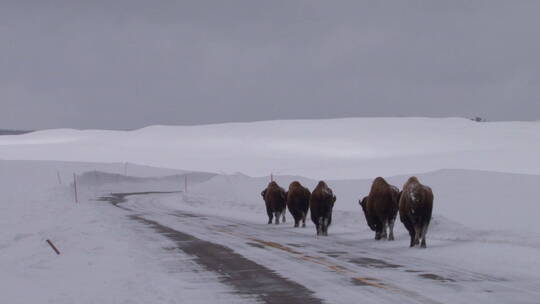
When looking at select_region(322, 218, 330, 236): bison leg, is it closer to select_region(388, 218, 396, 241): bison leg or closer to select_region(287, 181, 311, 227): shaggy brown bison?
select_region(388, 218, 396, 241): bison leg

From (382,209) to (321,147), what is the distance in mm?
65701

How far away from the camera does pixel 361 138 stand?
93.5 m

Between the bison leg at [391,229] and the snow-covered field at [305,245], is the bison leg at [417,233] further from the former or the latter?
the bison leg at [391,229]

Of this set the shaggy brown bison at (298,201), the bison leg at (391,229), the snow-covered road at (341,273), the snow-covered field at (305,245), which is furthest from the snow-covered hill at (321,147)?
the snow-covered road at (341,273)

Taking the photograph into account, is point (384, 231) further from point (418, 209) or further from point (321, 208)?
point (418, 209)

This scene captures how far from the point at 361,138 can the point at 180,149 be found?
2417cm

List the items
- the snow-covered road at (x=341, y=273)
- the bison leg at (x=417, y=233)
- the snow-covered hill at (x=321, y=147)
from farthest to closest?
1. the snow-covered hill at (x=321, y=147)
2. the bison leg at (x=417, y=233)
3. the snow-covered road at (x=341, y=273)

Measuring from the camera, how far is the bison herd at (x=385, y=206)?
19109mm

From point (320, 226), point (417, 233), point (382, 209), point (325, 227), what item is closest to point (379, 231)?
point (382, 209)

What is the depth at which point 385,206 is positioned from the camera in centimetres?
2172

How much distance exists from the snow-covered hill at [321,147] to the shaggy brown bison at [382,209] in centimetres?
2135

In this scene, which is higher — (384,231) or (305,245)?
(384,231)

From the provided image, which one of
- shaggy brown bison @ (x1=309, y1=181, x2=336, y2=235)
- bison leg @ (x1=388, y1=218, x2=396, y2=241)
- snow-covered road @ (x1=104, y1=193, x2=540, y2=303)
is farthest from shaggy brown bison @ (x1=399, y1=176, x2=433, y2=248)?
shaggy brown bison @ (x1=309, y1=181, x2=336, y2=235)

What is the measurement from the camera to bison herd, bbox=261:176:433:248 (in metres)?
19.1
